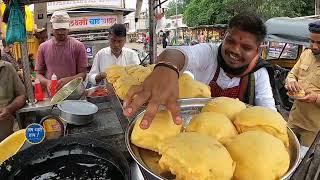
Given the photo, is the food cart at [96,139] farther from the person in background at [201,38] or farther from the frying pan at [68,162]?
the person in background at [201,38]

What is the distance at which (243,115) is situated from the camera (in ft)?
3.56

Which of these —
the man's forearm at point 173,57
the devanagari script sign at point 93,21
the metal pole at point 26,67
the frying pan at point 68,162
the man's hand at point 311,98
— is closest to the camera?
the frying pan at point 68,162

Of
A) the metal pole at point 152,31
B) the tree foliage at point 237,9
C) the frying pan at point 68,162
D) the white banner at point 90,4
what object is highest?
the tree foliage at point 237,9

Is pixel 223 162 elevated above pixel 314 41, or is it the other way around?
pixel 314 41

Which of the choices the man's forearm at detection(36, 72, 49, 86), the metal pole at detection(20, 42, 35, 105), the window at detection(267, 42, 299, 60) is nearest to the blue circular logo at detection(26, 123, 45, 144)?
the metal pole at detection(20, 42, 35, 105)

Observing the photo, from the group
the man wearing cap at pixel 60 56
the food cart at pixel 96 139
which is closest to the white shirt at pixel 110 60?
the man wearing cap at pixel 60 56

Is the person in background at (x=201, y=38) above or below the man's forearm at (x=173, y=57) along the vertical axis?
above

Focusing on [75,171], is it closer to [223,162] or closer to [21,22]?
[223,162]

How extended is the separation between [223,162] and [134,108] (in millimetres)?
323

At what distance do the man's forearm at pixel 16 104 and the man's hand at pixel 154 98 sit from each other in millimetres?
2788

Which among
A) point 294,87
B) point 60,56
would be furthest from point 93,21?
point 294,87

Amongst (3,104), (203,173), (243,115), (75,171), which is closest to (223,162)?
(203,173)

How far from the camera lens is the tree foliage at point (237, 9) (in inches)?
906

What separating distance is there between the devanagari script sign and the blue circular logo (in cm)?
700
